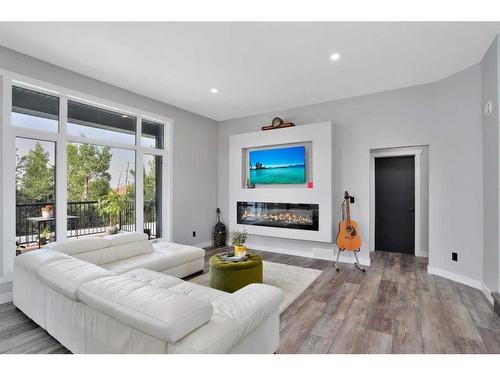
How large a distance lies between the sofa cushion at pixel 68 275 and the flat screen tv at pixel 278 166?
354 centimetres

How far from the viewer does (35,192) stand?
3236 mm

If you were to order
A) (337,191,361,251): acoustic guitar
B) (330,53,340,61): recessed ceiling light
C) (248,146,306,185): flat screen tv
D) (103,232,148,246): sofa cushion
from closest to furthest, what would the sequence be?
(330,53,340,61): recessed ceiling light
(103,232,148,246): sofa cushion
(337,191,361,251): acoustic guitar
(248,146,306,185): flat screen tv

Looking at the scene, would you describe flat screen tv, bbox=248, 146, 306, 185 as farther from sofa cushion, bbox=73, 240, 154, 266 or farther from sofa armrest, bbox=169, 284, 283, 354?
sofa armrest, bbox=169, 284, 283, 354

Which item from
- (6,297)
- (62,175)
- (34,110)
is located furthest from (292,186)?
(6,297)

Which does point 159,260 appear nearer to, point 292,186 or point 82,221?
point 82,221

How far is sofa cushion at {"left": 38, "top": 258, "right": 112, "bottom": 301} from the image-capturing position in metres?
1.75

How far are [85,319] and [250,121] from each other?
15.2 feet

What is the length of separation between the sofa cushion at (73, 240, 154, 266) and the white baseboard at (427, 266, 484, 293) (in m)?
4.09

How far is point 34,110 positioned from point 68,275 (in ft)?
8.25

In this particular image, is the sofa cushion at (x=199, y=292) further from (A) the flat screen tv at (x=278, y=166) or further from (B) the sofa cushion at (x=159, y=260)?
(A) the flat screen tv at (x=278, y=166)

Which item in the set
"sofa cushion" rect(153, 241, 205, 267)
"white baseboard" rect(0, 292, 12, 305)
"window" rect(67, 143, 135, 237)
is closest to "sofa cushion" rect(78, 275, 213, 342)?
"sofa cushion" rect(153, 241, 205, 267)

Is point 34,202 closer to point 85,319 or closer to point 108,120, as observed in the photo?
point 108,120

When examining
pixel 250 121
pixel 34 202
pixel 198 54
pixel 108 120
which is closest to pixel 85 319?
pixel 34 202
